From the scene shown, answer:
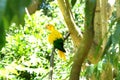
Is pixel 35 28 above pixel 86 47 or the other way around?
above

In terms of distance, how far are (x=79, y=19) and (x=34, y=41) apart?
0.98m

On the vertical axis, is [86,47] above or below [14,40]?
below

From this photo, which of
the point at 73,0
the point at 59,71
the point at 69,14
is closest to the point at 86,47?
the point at 73,0

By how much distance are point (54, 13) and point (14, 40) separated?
124cm

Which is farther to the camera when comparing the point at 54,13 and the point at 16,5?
Result: the point at 54,13

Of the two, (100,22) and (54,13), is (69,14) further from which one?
(54,13)

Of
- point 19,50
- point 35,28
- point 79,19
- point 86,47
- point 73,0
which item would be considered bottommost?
point 86,47

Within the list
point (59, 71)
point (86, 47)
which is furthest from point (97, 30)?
point (59, 71)

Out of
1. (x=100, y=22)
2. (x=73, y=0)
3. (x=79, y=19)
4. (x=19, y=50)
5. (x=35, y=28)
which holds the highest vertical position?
(x=79, y=19)

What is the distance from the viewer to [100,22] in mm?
1539

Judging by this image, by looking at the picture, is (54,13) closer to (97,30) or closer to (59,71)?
(59,71)

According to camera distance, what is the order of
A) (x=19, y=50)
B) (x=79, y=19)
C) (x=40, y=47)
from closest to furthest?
1. (x=19, y=50)
2. (x=40, y=47)
3. (x=79, y=19)

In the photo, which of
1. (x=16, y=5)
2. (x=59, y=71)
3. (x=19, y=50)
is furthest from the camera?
(x=19, y=50)

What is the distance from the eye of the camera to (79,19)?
4031 millimetres
